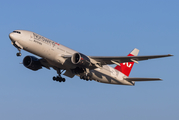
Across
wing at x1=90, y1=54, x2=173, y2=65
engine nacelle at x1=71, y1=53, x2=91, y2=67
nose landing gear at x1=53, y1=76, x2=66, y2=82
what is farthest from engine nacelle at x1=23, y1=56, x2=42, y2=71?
wing at x1=90, y1=54, x2=173, y2=65

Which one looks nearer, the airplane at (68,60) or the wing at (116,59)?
the airplane at (68,60)

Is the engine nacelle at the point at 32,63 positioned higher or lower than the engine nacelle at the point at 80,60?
higher

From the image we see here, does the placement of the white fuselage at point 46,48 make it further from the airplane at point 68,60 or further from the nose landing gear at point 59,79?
the nose landing gear at point 59,79

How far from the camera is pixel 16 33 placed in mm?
33875

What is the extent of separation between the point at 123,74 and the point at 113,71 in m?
2.55

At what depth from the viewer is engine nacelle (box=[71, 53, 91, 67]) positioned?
35.6 meters

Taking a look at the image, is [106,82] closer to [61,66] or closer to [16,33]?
[61,66]

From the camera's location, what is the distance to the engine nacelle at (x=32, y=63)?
3975cm

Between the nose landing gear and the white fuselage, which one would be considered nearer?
the white fuselage

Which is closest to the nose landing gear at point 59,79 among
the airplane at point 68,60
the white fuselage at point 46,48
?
the airplane at point 68,60

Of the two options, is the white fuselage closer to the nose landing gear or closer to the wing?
the wing

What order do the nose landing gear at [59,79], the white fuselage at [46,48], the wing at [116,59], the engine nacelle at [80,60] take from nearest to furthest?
the white fuselage at [46,48]
the wing at [116,59]
the engine nacelle at [80,60]
the nose landing gear at [59,79]

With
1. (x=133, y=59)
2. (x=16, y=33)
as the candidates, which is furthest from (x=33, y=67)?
(x=133, y=59)

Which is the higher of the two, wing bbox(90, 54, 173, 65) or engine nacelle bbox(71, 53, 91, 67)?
wing bbox(90, 54, 173, 65)
